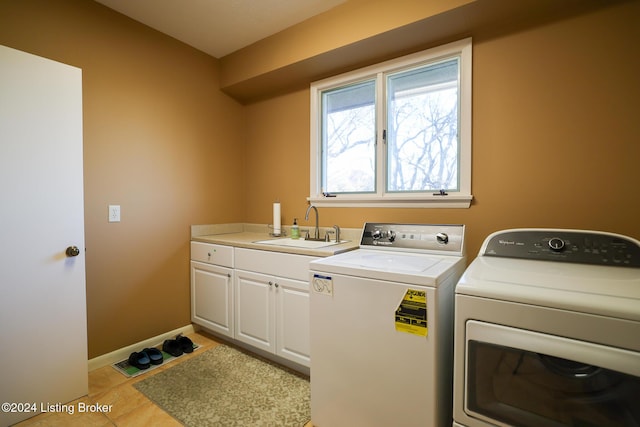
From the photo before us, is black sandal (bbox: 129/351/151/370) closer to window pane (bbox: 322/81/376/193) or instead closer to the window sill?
the window sill

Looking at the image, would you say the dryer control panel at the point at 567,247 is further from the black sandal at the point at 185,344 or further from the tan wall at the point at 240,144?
the black sandal at the point at 185,344

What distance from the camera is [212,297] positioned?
246cm

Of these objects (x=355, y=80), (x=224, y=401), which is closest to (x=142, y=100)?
(x=355, y=80)

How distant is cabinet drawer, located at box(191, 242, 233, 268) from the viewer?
2315 millimetres

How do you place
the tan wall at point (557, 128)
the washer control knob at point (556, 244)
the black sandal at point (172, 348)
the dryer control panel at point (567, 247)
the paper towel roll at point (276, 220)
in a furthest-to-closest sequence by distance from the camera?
the paper towel roll at point (276, 220)
the black sandal at point (172, 348)
the tan wall at point (557, 128)
the washer control knob at point (556, 244)
the dryer control panel at point (567, 247)

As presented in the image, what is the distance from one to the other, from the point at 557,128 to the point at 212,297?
105 inches

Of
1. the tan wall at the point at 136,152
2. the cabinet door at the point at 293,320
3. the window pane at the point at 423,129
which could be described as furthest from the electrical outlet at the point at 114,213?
the window pane at the point at 423,129

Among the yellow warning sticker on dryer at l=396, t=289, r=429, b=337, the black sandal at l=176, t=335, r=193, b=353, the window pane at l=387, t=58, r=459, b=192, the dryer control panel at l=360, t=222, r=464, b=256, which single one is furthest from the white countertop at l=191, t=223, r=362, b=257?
the black sandal at l=176, t=335, r=193, b=353

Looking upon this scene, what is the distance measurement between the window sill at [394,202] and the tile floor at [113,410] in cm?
148

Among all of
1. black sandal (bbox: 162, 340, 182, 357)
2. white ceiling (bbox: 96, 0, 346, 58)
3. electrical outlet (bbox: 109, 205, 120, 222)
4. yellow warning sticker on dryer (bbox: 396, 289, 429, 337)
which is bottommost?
black sandal (bbox: 162, 340, 182, 357)

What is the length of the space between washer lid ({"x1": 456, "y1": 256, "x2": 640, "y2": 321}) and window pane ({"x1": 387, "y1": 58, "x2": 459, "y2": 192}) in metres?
0.87

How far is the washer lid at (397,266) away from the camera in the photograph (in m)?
1.21

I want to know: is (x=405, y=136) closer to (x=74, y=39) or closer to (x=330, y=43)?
(x=330, y=43)

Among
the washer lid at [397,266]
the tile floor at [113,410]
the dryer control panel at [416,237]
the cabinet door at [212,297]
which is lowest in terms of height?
the tile floor at [113,410]
